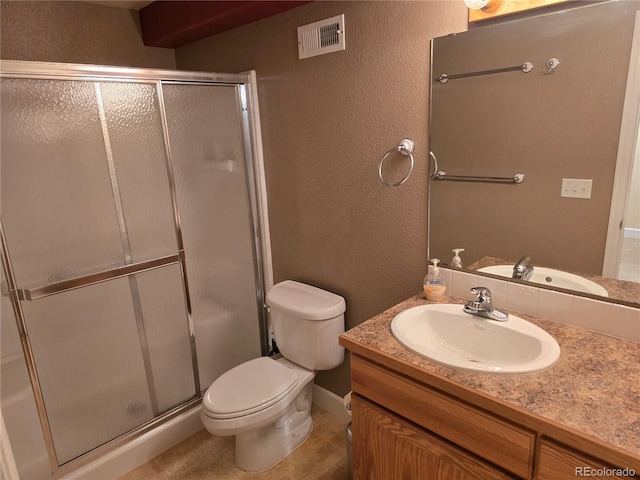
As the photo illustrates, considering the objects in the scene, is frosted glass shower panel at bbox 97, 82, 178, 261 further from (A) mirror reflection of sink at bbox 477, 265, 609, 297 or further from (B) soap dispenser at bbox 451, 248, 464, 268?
(A) mirror reflection of sink at bbox 477, 265, 609, 297

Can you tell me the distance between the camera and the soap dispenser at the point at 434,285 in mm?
1563

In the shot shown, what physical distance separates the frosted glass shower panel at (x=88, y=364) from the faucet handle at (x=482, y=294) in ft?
5.08

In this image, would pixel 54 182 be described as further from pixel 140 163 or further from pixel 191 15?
pixel 191 15

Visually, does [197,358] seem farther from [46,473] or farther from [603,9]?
[603,9]

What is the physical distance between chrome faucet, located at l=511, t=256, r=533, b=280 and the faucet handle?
0.41 feet

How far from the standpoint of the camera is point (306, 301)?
2014 mm

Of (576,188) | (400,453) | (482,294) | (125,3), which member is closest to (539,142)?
(576,188)

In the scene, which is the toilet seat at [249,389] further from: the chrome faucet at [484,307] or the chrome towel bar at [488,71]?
the chrome towel bar at [488,71]

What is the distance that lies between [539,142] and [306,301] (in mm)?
1216

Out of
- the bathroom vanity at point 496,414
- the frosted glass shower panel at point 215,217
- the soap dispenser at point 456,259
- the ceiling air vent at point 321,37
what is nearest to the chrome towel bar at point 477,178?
the soap dispenser at point 456,259

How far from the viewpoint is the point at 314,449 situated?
6.75ft

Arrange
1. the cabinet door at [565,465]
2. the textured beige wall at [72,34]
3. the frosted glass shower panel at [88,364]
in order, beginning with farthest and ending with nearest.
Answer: the textured beige wall at [72,34] < the frosted glass shower panel at [88,364] < the cabinet door at [565,465]

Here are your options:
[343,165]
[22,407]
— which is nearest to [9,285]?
[22,407]

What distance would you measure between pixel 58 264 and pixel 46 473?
92cm
